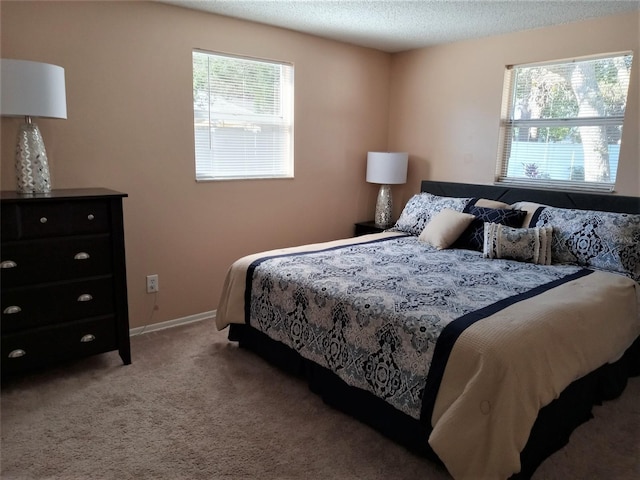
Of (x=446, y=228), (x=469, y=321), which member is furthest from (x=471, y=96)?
(x=469, y=321)

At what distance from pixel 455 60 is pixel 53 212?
335 cm

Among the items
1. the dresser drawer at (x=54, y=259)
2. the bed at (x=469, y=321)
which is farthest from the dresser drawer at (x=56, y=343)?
the bed at (x=469, y=321)

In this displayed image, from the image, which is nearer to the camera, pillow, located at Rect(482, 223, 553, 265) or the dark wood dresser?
the dark wood dresser

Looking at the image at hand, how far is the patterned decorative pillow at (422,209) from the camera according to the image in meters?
3.61

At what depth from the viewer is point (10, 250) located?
228cm

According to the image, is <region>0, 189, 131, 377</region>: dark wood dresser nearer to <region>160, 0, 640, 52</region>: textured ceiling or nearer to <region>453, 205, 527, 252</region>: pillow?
<region>160, 0, 640, 52</region>: textured ceiling

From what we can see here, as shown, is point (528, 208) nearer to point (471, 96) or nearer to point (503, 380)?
point (471, 96)

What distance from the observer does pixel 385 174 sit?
4.19 m

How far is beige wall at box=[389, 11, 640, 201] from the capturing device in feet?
10.1

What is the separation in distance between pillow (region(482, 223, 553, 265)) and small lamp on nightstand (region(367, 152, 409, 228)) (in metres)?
1.37

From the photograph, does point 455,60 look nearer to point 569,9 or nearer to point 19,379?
point 569,9

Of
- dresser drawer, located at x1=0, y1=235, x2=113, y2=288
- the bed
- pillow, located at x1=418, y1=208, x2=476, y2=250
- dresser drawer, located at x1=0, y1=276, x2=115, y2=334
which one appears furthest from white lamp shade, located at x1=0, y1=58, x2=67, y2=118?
pillow, located at x1=418, y1=208, x2=476, y2=250

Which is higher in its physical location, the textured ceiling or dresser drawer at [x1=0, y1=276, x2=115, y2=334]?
the textured ceiling

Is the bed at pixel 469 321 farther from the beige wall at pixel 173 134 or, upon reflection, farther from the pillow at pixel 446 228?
the beige wall at pixel 173 134
